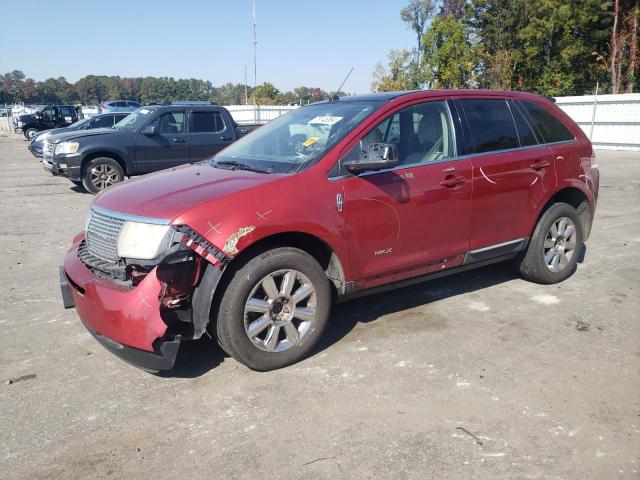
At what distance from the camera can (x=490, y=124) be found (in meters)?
4.70

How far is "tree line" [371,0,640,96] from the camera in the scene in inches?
1443

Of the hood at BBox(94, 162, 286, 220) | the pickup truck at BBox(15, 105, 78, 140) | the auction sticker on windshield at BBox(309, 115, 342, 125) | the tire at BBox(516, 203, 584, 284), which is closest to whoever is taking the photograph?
the hood at BBox(94, 162, 286, 220)

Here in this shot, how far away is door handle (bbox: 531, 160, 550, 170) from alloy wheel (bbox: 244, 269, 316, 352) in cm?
256

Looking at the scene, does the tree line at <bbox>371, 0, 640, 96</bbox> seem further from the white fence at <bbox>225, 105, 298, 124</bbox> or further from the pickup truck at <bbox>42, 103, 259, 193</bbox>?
the pickup truck at <bbox>42, 103, 259, 193</bbox>

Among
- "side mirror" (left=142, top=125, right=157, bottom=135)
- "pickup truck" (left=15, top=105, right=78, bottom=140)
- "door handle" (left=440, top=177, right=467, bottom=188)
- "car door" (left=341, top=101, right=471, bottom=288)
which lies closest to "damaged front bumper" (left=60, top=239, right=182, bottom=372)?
"car door" (left=341, top=101, right=471, bottom=288)

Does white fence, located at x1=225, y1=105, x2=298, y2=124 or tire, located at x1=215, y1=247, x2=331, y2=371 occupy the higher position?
white fence, located at x1=225, y1=105, x2=298, y2=124

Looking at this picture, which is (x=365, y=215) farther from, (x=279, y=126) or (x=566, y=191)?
(x=566, y=191)

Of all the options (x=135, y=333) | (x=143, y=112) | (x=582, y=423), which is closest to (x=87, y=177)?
(x=143, y=112)

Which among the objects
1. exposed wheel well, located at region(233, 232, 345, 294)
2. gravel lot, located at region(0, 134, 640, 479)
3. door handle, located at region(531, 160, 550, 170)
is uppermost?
door handle, located at region(531, 160, 550, 170)

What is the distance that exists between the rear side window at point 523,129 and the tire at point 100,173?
27.8 ft

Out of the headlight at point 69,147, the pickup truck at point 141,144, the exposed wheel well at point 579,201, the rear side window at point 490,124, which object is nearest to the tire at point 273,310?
the rear side window at point 490,124

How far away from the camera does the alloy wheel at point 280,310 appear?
11.3 ft

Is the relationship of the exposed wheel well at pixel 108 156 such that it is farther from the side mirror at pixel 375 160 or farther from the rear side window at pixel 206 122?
the side mirror at pixel 375 160

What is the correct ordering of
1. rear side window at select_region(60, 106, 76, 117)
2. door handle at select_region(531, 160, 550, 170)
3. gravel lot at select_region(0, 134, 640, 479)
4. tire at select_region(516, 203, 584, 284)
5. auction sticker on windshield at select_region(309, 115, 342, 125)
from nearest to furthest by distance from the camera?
gravel lot at select_region(0, 134, 640, 479) < auction sticker on windshield at select_region(309, 115, 342, 125) < door handle at select_region(531, 160, 550, 170) < tire at select_region(516, 203, 584, 284) < rear side window at select_region(60, 106, 76, 117)
